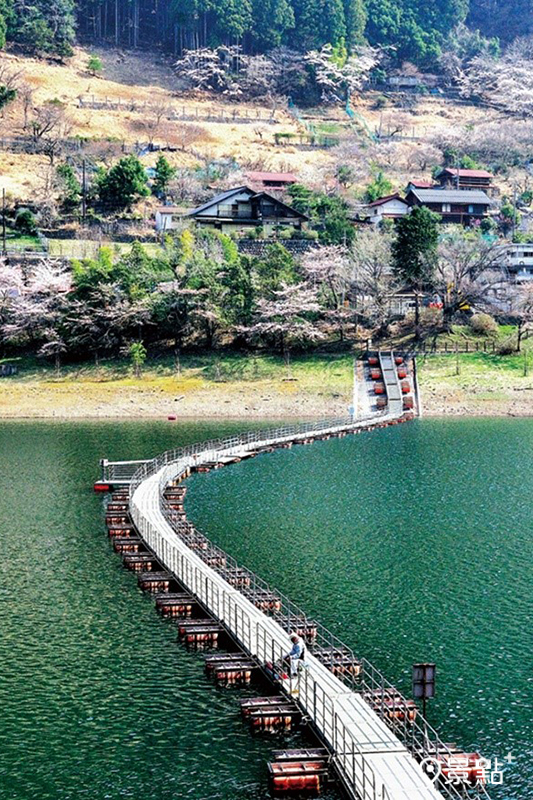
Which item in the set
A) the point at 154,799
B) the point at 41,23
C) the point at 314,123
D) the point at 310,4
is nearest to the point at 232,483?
the point at 154,799

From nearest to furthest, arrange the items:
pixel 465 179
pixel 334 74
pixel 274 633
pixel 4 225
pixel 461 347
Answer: pixel 274 633
pixel 461 347
pixel 4 225
pixel 465 179
pixel 334 74

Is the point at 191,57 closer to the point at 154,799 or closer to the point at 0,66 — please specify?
the point at 0,66

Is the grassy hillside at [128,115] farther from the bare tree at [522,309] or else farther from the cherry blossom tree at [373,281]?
the bare tree at [522,309]

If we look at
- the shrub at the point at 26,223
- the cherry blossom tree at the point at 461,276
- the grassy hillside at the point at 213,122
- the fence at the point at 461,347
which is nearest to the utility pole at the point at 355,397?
the fence at the point at 461,347

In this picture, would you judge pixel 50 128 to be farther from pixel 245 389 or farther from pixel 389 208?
pixel 245 389

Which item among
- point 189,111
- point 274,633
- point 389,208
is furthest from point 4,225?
point 274,633

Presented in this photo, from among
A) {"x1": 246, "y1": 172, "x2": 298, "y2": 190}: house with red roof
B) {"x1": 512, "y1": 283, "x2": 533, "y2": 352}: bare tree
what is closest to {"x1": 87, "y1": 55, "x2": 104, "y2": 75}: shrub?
{"x1": 246, "y1": 172, "x2": 298, "y2": 190}: house with red roof
